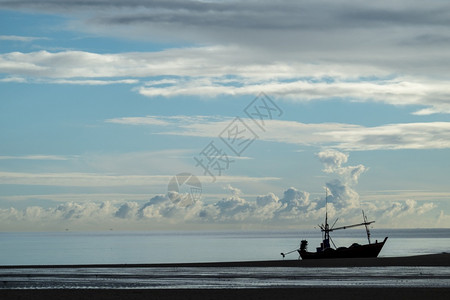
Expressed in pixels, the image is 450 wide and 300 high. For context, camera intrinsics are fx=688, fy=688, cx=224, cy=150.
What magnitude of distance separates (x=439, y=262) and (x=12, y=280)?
46.1 meters

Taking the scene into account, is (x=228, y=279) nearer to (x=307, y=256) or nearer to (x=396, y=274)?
(x=396, y=274)

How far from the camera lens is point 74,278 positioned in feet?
195
